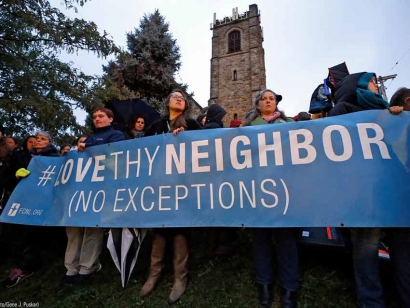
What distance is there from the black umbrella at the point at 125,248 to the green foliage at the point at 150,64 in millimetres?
9018

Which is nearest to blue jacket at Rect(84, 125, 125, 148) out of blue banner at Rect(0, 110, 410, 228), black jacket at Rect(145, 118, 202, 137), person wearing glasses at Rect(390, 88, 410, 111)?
blue banner at Rect(0, 110, 410, 228)

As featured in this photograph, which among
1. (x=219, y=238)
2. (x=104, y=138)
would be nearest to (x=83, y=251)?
(x=104, y=138)

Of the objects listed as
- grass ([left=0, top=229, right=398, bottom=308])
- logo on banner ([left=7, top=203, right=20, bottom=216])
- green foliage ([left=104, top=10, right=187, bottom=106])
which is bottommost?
grass ([left=0, top=229, right=398, bottom=308])

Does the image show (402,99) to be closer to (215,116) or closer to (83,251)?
(215,116)

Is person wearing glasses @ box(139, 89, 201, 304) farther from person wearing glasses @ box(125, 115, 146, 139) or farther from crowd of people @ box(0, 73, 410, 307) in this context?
person wearing glasses @ box(125, 115, 146, 139)

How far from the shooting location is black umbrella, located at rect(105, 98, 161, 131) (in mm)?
4348

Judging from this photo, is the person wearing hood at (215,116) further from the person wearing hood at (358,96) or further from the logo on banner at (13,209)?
the logo on banner at (13,209)

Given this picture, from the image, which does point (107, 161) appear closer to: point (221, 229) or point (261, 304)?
point (221, 229)

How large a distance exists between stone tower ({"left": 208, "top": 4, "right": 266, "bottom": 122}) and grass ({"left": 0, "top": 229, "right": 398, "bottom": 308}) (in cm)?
2013

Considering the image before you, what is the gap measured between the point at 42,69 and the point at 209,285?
20.3 ft

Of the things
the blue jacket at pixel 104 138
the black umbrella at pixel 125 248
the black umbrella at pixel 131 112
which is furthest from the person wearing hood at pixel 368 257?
the black umbrella at pixel 131 112

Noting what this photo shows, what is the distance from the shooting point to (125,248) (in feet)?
7.93

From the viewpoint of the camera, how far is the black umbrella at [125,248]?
2.42 metres

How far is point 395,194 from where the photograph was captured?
1723 mm
